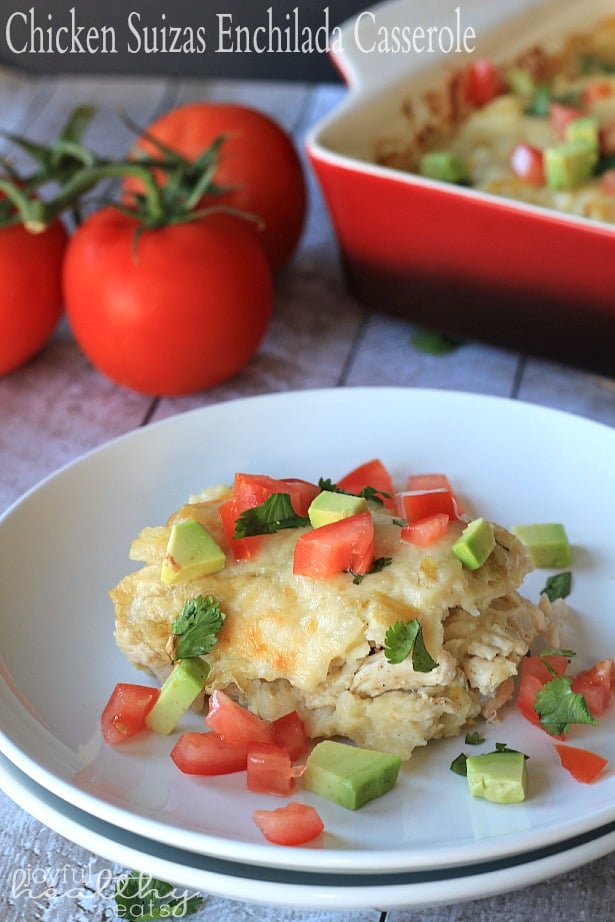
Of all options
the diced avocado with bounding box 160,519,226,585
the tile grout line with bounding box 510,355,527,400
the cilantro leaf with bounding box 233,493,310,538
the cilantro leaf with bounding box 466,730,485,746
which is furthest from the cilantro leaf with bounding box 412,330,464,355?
the cilantro leaf with bounding box 466,730,485,746

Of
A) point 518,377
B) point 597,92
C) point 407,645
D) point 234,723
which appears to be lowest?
point 518,377

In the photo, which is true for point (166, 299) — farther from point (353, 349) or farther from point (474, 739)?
point (474, 739)

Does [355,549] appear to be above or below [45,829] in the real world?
above

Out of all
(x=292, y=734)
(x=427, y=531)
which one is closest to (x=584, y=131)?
(x=427, y=531)

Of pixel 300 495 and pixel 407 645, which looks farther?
pixel 300 495

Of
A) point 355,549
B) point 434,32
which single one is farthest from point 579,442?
point 434,32

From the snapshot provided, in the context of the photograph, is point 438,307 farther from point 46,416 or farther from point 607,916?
point 607,916

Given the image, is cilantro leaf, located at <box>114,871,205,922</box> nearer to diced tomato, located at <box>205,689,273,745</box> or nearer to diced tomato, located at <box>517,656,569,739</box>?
diced tomato, located at <box>205,689,273,745</box>
